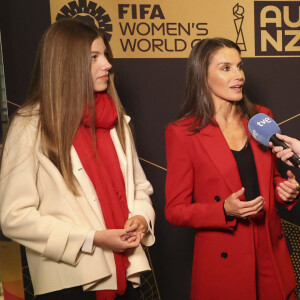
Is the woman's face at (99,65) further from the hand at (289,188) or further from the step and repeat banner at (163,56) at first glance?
the step and repeat banner at (163,56)

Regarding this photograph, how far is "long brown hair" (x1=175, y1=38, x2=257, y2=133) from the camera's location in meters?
2.14

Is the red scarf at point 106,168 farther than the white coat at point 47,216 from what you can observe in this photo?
Yes

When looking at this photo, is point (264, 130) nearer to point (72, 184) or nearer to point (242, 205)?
point (242, 205)

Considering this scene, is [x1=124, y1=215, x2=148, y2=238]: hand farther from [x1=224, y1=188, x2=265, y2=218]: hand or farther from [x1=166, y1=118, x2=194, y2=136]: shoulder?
[x1=166, y1=118, x2=194, y2=136]: shoulder

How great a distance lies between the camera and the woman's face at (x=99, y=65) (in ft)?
5.99

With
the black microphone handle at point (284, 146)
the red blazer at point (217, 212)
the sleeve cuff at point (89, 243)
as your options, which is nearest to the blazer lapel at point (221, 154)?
the red blazer at point (217, 212)

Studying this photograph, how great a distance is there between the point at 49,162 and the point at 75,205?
0.56ft

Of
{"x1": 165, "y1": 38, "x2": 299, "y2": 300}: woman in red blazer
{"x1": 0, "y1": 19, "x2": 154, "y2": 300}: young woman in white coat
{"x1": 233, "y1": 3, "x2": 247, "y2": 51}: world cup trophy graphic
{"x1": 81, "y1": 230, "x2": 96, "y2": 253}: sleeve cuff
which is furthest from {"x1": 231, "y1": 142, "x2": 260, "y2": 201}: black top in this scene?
{"x1": 233, "y1": 3, "x2": 247, "y2": 51}: world cup trophy graphic

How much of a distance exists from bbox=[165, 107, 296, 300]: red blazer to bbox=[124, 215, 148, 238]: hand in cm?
29

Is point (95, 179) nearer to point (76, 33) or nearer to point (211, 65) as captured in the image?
point (76, 33)

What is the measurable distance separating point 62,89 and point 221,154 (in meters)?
0.71

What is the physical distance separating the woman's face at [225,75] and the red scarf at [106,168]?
1.63 feet

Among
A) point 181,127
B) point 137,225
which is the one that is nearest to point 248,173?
point 181,127

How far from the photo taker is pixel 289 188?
1.95 meters
